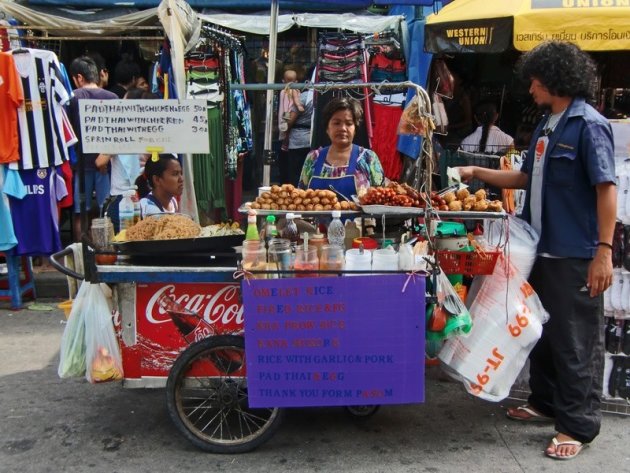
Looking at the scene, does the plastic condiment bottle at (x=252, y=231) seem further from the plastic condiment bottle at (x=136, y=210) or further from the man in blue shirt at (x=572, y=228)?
the man in blue shirt at (x=572, y=228)

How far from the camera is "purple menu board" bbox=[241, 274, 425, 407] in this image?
3162 mm

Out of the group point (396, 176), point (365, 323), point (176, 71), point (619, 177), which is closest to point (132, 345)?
point (365, 323)

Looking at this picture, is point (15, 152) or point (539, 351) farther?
point (15, 152)

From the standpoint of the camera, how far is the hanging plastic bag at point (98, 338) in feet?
11.0

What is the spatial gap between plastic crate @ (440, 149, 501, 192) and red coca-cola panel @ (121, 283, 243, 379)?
3.43 meters

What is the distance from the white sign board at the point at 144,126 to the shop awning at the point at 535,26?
3.15 m

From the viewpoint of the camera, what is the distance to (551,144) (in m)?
3.41

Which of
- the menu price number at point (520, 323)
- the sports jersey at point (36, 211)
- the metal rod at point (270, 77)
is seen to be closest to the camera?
the menu price number at point (520, 323)

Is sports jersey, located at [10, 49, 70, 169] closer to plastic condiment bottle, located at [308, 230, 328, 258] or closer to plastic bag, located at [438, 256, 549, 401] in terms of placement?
plastic condiment bottle, located at [308, 230, 328, 258]

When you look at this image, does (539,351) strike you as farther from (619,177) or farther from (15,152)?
(15,152)

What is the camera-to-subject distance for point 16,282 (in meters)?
6.01

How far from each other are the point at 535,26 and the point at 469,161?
1.41m

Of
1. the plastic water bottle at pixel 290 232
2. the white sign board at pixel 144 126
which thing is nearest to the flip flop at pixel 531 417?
the plastic water bottle at pixel 290 232

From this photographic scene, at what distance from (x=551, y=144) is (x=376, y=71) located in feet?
12.4
